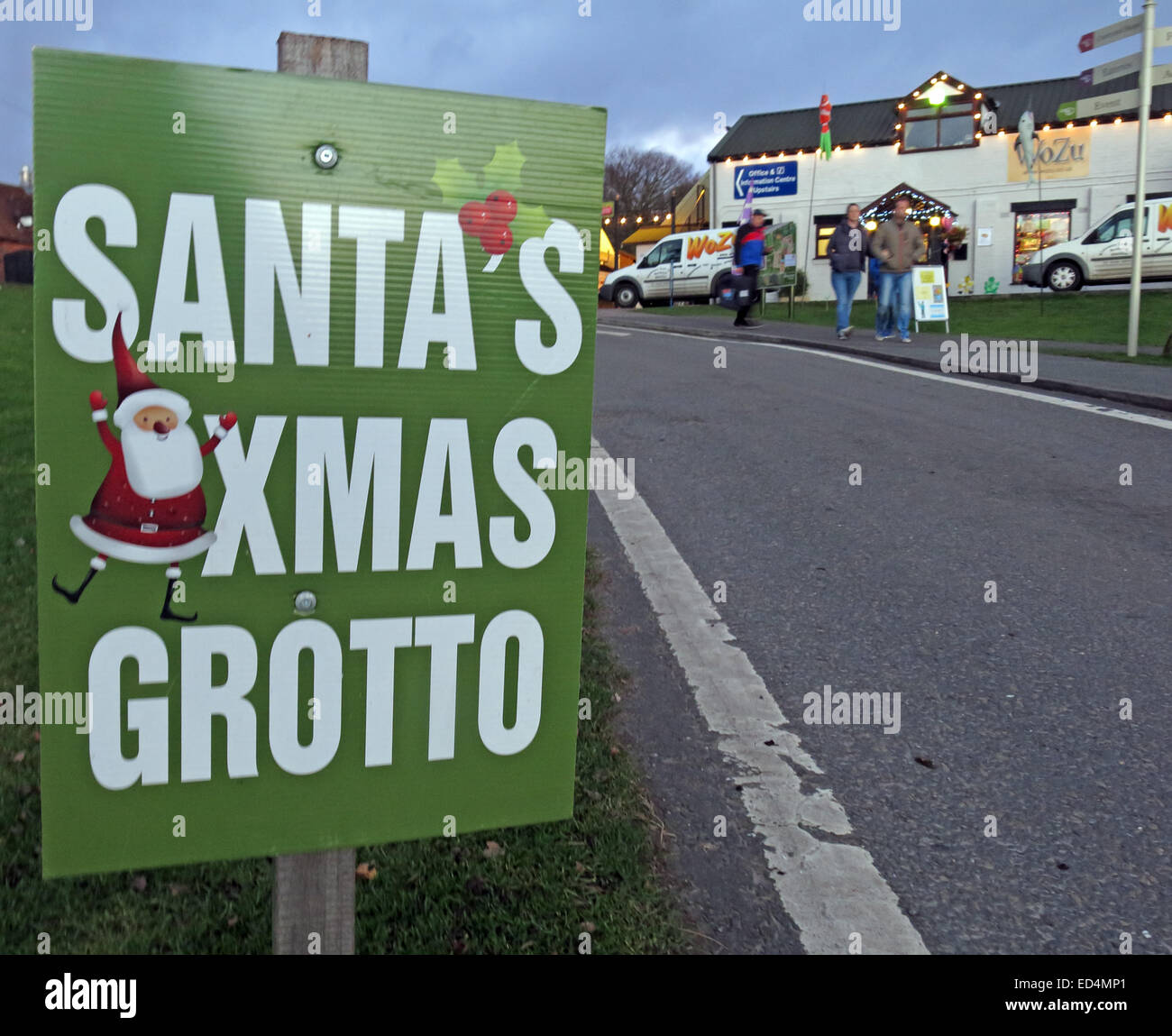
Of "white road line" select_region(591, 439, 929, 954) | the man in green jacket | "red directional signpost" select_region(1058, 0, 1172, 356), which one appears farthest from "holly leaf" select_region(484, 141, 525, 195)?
the man in green jacket

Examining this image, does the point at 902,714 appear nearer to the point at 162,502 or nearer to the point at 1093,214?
the point at 162,502

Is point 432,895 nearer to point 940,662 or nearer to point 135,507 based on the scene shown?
point 135,507

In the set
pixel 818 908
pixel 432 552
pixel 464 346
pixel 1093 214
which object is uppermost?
pixel 1093 214

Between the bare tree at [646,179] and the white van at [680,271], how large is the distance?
36256 mm

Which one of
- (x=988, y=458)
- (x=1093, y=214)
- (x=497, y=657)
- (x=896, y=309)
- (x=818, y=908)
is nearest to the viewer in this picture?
(x=497, y=657)

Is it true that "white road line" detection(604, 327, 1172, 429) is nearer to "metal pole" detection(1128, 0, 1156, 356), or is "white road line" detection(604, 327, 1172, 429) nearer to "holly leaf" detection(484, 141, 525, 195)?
"metal pole" detection(1128, 0, 1156, 356)

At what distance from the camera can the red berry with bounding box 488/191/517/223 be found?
1.81 meters

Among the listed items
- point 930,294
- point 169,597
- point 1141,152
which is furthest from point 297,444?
point 930,294

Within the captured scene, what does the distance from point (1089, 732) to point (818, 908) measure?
1.31 metres

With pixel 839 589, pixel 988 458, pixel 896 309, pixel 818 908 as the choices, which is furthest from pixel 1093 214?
pixel 818 908

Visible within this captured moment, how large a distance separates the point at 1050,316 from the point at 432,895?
21168 millimetres

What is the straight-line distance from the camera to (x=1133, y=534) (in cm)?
548

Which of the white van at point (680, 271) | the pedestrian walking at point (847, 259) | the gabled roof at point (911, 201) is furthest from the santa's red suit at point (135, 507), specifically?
the gabled roof at point (911, 201)

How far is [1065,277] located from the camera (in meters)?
26.2
